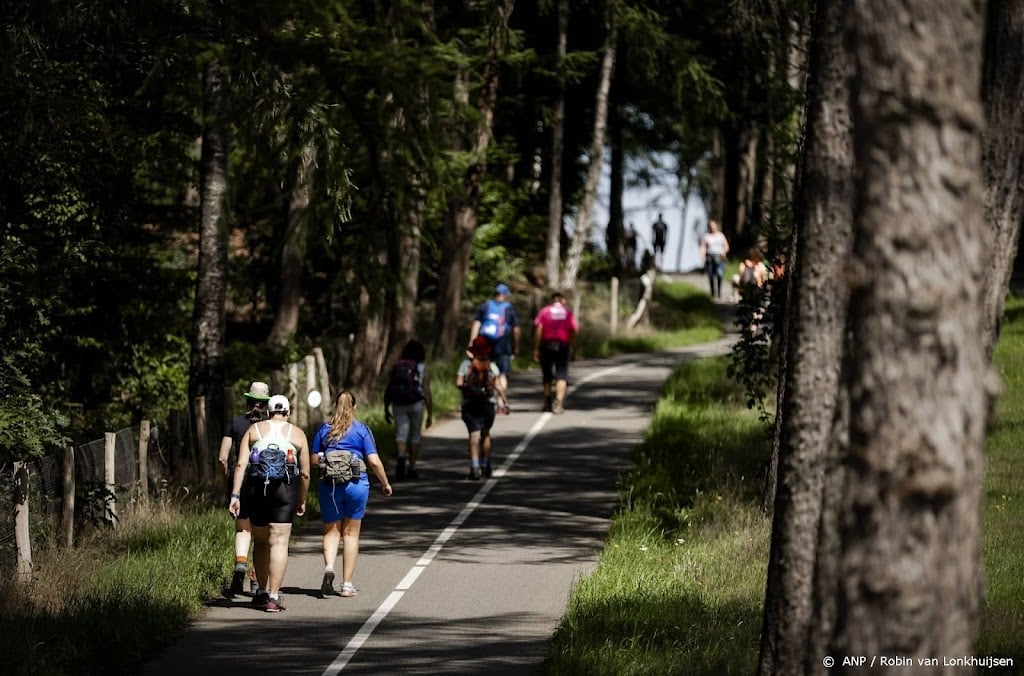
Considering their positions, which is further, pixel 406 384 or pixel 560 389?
pixel 560 389

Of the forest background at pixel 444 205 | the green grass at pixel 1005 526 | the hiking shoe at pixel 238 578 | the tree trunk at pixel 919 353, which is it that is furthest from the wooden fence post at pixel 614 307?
the tree trunk at pixel 919 353

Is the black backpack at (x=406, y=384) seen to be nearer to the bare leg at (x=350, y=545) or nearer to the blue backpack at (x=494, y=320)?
the blue backpack at (x=494, y=320)

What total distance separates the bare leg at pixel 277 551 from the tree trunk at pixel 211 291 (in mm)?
5965

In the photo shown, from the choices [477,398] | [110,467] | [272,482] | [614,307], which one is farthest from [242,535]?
[614,307]

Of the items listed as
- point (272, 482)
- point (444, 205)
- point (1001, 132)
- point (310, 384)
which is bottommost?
point (310, 384)

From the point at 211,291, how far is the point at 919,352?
15975 mm

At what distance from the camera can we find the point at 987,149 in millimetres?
11398

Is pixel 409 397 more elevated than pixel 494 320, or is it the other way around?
pixel 494 320

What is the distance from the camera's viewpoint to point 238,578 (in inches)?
549

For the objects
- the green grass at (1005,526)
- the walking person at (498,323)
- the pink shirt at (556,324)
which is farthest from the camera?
the pink shirt at (556,324)

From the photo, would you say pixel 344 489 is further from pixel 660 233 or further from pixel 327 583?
pixel 660 233

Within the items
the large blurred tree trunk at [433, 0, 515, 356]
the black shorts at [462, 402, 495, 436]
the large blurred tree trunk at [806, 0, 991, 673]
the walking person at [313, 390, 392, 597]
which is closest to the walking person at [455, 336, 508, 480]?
the black shorts at [462, 402, 495, 436]

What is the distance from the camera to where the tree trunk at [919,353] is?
16.8 feet

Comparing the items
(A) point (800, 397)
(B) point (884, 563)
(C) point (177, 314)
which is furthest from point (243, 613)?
(C) point (177, 314)
